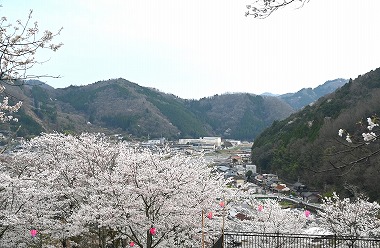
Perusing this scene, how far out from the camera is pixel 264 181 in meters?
47.2

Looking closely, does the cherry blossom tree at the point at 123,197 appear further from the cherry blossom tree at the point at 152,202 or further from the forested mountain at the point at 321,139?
the forested mountain at the point at 321,139

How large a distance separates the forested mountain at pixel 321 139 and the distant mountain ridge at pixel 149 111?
125 ft

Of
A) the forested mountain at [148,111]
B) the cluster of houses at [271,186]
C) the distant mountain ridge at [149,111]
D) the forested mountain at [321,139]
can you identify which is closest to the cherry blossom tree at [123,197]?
the forested mountain at [321,139]

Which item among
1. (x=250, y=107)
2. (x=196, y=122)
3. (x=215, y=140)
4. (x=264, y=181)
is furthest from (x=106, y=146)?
(x=250, y=107)

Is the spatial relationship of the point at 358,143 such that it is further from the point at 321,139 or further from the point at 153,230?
the point at 321,139

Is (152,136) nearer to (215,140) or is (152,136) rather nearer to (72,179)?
(215,140)

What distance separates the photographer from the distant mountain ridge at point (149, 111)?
303ft

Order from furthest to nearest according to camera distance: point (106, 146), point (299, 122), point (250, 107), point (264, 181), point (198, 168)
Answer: point (250, 107) < point (299, 122) < point (264, 181) < point (106, 146) < point (198, 168)

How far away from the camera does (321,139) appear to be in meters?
38.9

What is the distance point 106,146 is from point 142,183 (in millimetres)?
3833

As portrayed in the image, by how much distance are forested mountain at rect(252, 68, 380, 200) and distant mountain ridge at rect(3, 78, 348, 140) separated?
3821 cm

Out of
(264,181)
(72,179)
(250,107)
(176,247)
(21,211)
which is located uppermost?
(250,107)

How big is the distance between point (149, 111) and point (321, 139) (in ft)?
221

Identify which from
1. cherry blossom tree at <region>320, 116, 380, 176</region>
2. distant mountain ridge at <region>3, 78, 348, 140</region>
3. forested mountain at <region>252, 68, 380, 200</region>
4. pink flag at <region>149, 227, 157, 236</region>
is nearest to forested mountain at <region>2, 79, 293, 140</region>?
distant mountain ridge at <region>3, 78, 348, 140</region>
